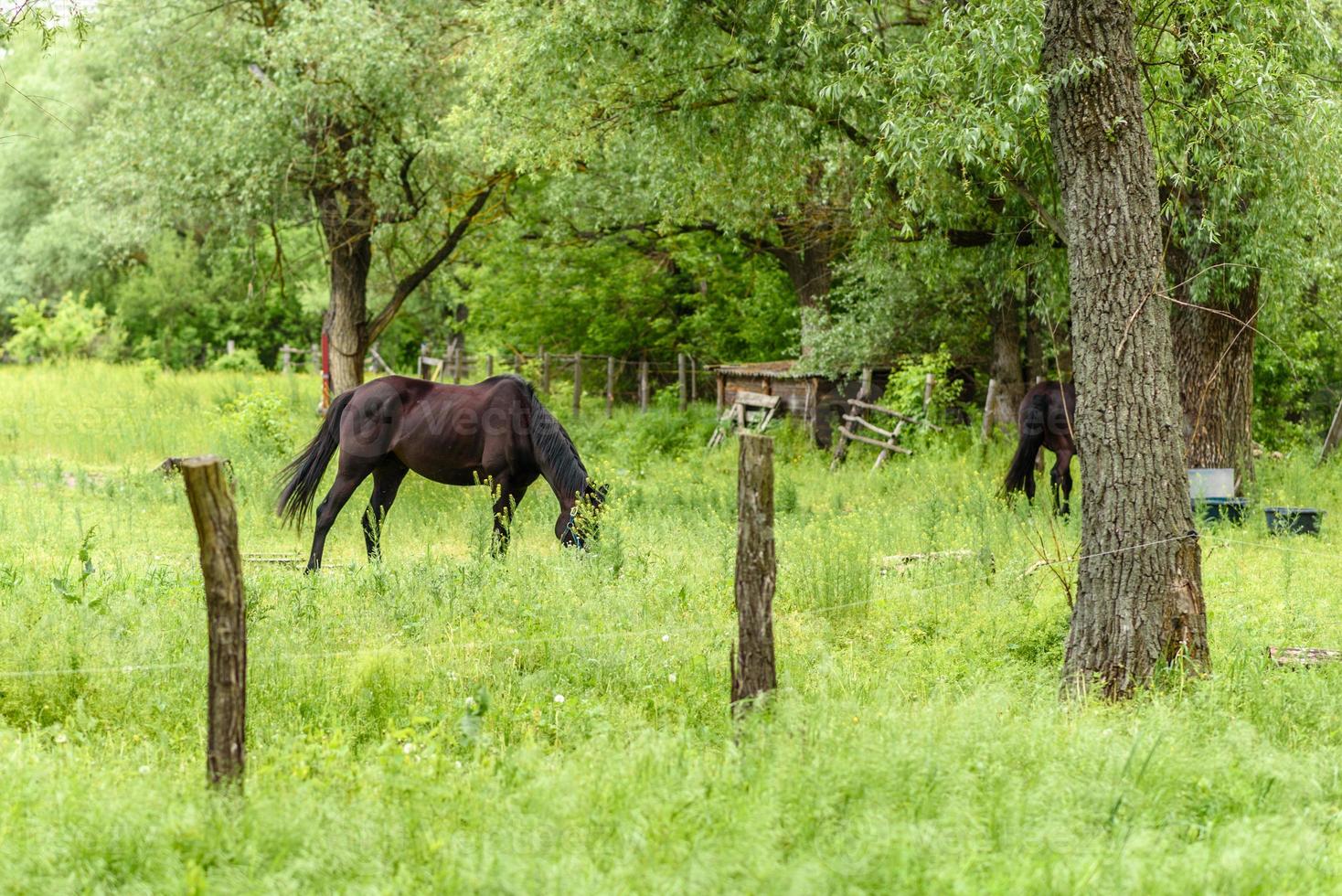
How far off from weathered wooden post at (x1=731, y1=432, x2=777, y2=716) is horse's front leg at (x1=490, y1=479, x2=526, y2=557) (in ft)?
14.2

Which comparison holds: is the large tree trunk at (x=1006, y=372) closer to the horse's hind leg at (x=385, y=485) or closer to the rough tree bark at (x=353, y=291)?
the rough tree bark at (x=353, y=291)

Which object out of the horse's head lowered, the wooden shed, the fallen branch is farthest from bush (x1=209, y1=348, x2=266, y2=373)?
the fallen branch

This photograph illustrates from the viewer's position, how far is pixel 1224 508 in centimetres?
A: 1180

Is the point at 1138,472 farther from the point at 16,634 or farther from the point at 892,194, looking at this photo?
the point at 892,194

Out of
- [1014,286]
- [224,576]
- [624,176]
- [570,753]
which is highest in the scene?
[624,176]

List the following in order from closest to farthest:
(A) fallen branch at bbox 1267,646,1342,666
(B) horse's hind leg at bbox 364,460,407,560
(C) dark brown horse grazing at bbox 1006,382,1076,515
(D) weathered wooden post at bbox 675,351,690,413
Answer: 1. (A) fallen branch at bbox 1267,646,1342,666
2. (B) horse's hind leg at bbox 364,460,407,560
3. (C) dark brown horse grazing at bbox 1006,382,1076,515
4. (D) weathered wooden post at bbox 675,351,690,413

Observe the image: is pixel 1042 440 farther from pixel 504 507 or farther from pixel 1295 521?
pixel 504 507

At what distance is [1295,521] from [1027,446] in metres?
2.93

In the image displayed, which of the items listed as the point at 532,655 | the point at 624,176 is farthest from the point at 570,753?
the point at 624,176

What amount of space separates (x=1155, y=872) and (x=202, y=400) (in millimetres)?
20735

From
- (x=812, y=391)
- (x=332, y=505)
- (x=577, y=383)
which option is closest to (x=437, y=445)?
(x=332, y=505)

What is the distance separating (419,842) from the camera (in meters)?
4.00

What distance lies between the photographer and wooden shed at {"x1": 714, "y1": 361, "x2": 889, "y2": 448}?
20.4m

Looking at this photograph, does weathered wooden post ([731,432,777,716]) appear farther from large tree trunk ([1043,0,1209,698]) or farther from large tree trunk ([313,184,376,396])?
large tree trunk ([313,184,376,396])
